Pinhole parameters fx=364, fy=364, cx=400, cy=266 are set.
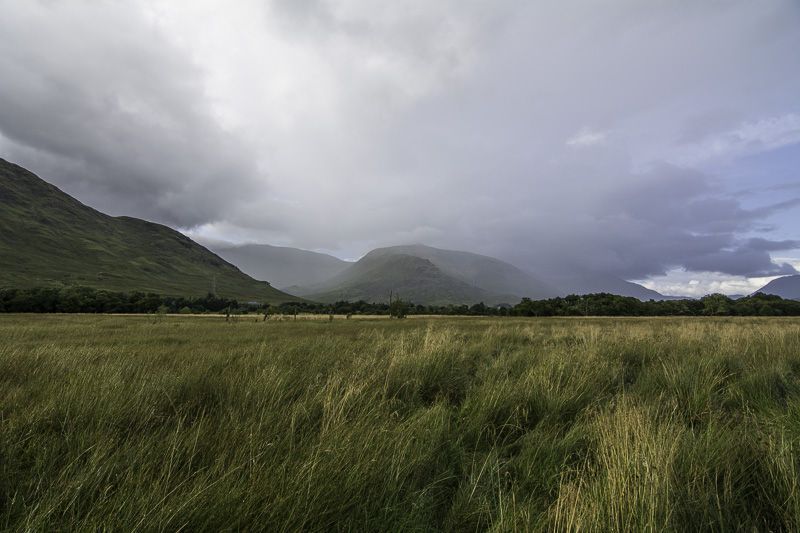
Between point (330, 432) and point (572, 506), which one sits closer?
point (572, 506)

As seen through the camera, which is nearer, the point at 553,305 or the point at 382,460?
the point at 382,460

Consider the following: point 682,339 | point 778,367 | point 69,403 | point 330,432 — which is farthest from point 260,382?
point 682,339

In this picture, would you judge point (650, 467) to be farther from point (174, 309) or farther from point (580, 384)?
point (174, 309)

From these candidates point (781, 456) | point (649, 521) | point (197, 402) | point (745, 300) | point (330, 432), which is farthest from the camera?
point (745, 300)

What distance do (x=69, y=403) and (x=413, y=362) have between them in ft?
14.3

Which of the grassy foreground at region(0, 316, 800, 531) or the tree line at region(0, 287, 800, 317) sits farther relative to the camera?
the tree line at region(0, 287, 800, 317)

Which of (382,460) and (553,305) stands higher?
(553,305)

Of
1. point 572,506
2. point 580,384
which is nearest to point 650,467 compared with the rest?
point 572,506

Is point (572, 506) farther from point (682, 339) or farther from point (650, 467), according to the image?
point (682, 339)

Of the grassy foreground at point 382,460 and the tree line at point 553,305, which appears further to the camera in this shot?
the tree line at point 553,305

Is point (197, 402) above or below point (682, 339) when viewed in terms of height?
below

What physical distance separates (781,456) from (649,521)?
62.0 inches

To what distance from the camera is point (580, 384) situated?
4801 mm

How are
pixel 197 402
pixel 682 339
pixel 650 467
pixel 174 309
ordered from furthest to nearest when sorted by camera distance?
1. pixel 174 309
2. pixel 682 339
3. pixel 197 402
4. pixel 650 467
